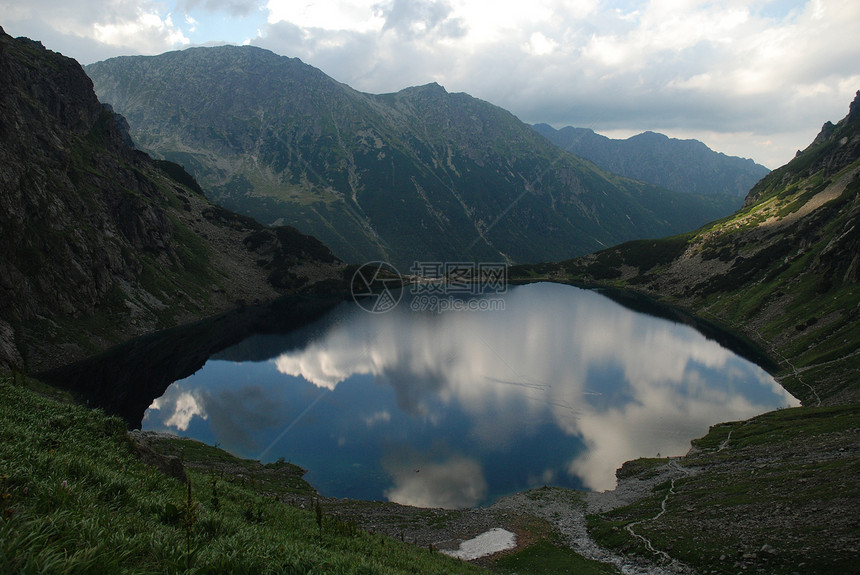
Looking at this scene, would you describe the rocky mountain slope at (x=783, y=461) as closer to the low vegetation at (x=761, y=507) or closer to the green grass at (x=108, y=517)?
the low vegetation at (x=761, y=507)

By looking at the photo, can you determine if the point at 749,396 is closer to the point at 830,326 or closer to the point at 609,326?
the point at 830,326

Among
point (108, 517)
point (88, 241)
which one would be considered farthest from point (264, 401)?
point (88, 241)

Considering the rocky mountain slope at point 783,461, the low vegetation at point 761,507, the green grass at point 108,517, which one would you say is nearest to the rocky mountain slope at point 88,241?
the green grass at point 108,517

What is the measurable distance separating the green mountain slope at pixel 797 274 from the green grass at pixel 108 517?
234 feet

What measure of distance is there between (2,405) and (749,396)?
3423 inches

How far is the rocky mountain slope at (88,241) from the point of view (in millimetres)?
83938

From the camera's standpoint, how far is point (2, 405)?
1500 cm

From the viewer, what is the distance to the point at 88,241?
102 m

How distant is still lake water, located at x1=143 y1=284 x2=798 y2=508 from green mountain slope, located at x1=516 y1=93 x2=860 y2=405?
924cm

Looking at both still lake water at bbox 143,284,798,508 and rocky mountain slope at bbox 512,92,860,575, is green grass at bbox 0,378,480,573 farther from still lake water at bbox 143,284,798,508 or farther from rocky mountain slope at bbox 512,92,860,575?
still lake water at bbox 143,284,798,508

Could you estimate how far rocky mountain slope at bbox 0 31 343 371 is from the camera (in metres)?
83.9

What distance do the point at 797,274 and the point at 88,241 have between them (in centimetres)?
16940

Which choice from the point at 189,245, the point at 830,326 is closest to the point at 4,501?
the point at 830,326

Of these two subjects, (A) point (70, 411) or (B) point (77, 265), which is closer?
(A) point (70, 411)
